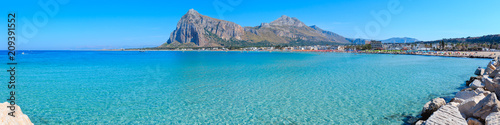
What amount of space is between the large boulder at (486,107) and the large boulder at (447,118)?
85 cm

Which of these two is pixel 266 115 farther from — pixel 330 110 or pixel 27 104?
pixel 27 104

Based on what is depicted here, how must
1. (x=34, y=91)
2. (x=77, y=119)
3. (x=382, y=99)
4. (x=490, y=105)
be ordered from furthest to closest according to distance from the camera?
(x=34, y=91)
(x=382, y=99)
(x=77, y=119)
(x=490, y=105)

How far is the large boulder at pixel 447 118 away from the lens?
7094mm

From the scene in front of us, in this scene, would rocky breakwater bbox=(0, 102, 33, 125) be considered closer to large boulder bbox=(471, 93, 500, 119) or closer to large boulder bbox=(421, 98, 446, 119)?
large boulder bbox=(421, 98, 446, 119)

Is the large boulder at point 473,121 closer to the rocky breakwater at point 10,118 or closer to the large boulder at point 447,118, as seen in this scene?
the large boulder at point 447,118

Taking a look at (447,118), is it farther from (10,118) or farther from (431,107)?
(10,118)

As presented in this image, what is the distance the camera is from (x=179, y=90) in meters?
16.5

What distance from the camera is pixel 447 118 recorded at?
290 inches

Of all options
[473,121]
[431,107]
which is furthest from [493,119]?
[431,107]

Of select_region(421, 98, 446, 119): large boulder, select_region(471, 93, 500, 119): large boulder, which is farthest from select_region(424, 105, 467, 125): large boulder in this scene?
select_region(421, 98, 446, 119): large boulder

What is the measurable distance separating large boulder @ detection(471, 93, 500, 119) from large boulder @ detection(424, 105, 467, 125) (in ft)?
2.78

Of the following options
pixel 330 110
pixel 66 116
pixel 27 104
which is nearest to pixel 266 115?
pixel 330 110

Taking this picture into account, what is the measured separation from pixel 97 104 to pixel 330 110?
11884 mm

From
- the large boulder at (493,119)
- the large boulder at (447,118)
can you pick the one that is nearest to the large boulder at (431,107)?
the large boulder at (447,118)
